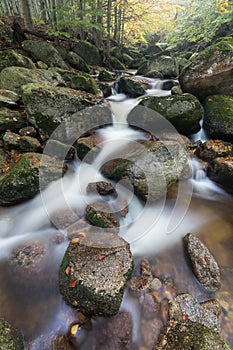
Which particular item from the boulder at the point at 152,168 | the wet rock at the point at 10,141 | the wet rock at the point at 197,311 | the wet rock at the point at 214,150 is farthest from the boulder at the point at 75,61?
the wet rock at the point at 197,311

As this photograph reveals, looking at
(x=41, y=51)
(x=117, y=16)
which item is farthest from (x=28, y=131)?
(x=117, y=16)

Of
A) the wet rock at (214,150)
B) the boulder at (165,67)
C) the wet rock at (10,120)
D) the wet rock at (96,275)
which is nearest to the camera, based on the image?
the wet rock at (96,275)

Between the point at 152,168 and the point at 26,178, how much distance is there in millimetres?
2445

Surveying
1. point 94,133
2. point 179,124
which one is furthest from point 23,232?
point 179,124

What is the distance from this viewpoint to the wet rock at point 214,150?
4.93 metres

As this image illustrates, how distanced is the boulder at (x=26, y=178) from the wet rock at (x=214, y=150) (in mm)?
3895

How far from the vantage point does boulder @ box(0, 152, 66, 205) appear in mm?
3592

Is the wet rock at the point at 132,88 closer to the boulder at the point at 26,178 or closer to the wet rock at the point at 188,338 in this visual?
the boulder at the point at 26,178

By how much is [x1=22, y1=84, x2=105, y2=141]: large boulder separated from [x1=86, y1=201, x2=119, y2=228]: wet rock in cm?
254

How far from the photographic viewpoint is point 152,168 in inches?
151

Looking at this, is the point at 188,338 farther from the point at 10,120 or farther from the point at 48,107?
the point at 10,120

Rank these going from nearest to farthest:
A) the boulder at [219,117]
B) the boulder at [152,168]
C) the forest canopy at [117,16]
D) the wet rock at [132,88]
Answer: the boulder at [152,168]
the boulder at [219,117]
the wet rock at [132,88]
the forest canopy at [117,16]

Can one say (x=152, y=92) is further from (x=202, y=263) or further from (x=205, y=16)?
(x=202, y=263)

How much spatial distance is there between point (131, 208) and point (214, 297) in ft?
6.12
